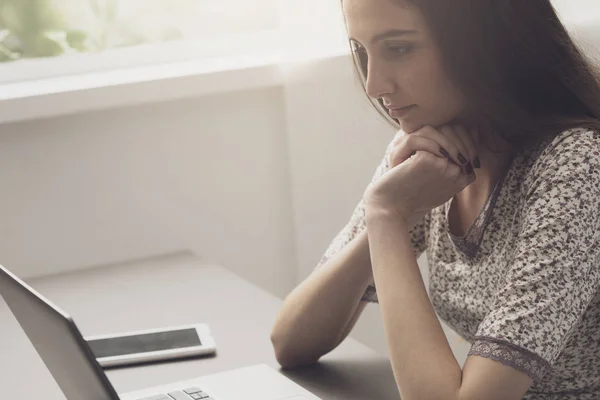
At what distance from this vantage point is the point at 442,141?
1376 millimetres

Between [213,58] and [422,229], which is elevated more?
[213,58]

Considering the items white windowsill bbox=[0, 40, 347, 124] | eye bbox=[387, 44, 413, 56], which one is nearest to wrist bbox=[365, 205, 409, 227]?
eye bbox=[387, 44, 413, 56]

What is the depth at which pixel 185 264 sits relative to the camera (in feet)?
6.32

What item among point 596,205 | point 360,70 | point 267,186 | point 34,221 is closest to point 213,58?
point 267,186

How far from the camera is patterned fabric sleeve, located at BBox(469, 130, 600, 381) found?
115 centimetres

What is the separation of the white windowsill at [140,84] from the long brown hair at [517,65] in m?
1.02

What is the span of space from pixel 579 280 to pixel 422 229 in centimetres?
41

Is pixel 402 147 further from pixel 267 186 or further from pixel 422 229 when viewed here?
pixel 267 186

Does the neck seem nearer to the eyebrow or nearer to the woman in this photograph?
the woman

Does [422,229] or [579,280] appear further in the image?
[422,229]

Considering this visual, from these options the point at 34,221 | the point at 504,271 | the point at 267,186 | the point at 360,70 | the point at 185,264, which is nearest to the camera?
the point at 504,271

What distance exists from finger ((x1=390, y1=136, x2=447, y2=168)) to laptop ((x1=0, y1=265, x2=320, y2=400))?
344mm

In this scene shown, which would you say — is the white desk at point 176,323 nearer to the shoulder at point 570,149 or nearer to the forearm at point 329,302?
the forearm at point 329,302

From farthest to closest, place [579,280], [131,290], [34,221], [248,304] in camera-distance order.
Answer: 1. [34,221]
2. [131,290]
3. [248,304]
4. [579,280]
